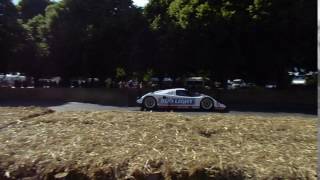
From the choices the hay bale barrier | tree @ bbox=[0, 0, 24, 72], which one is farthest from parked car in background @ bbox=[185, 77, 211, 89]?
the hay bale barrier

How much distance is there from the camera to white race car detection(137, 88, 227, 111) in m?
27.3

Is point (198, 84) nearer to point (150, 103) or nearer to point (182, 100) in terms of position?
point (150, 103)

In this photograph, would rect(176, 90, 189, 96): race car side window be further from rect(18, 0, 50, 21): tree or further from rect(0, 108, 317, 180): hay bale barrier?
rect(18, 0, 50, 21): tree

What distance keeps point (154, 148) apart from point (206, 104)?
77.8 feet

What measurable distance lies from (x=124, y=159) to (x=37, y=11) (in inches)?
2614

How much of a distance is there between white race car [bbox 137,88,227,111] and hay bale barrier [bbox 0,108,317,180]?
22444 millimetres

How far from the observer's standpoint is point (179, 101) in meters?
27.7

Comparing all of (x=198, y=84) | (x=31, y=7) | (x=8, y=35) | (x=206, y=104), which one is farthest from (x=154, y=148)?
(x=31, y=7)

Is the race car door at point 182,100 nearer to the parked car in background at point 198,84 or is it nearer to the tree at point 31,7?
the parked car in background at point 198,84

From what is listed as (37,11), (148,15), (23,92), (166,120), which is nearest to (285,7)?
(148,15)

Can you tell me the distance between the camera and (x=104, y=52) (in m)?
40.0

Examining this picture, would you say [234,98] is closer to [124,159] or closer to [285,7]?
[285,7]

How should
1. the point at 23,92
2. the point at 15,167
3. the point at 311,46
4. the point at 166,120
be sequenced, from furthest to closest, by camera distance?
the point at 23,92 → the point at 311,46 → the point at 166,120 → the point at 15,167

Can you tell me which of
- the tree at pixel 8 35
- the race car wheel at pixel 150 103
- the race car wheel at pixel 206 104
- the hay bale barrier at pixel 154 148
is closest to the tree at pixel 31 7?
the tree at pixel 8 35
